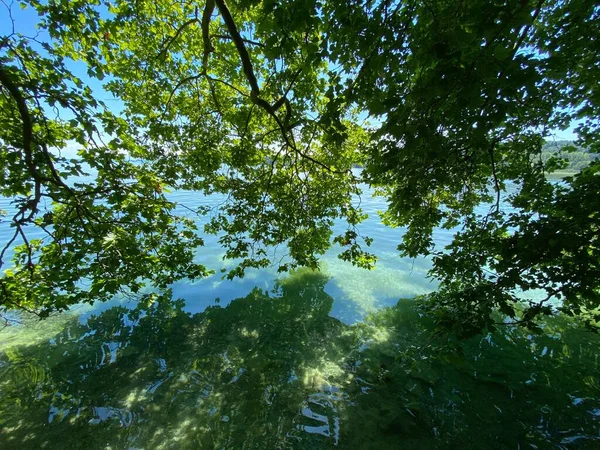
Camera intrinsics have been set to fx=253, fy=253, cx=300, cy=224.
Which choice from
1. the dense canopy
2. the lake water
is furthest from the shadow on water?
the dense canopy

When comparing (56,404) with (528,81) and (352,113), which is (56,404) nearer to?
(528,81)

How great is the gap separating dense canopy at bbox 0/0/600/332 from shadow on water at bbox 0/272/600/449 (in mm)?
2618

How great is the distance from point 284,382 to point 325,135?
6.69 meters

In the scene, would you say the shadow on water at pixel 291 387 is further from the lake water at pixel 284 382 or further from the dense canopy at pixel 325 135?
the dense canopy at pixel 325 135

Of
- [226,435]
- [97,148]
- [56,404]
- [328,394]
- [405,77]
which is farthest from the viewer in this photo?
[328,394]

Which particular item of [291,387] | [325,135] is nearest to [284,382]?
[291,387]

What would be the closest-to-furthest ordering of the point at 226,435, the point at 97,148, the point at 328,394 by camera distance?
the point at 97,148 < the point at 226,435 < the point at 328,394

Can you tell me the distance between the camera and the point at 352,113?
9930 millimetres

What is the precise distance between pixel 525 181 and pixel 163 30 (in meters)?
11.2

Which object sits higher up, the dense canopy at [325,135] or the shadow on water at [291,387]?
the dense canopy at [325,135]

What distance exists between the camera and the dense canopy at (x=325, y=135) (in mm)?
2637

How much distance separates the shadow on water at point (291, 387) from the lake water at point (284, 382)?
33 millimetres

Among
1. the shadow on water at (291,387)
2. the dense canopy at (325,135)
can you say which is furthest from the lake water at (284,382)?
the dense canopy at (325,135)

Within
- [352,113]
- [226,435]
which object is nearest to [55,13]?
[352,113]
